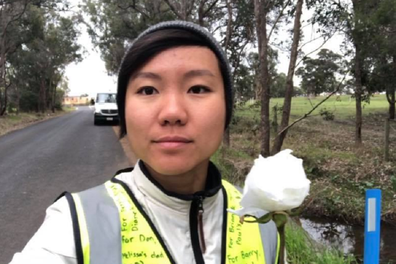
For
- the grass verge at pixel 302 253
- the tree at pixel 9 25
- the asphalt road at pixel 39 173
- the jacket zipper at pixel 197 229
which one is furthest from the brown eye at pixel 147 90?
the tree at pixel 9 25

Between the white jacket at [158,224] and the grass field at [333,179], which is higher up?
the white jacket at [158,224]

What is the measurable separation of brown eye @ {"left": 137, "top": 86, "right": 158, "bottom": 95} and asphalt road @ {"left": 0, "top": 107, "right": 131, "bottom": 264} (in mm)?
3930

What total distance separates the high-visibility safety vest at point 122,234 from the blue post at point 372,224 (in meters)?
1.07

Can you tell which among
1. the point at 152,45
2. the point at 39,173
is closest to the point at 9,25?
the point at 39,173

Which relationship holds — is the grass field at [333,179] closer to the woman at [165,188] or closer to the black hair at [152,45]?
the woman at [165,188]

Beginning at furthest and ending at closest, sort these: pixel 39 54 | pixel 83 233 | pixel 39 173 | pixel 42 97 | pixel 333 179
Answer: pixel 42 97, pixel 39 54, pixel 39 173, pixel 333 179, pixel 83 233

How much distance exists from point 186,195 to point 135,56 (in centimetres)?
44

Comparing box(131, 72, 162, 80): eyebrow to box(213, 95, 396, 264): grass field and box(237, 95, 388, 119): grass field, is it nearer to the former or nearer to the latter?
box(213, 95, 396, 264): grass field

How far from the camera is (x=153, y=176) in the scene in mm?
1218

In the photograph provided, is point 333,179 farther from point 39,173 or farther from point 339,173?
point 39,173

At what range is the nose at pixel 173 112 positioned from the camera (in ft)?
3.49

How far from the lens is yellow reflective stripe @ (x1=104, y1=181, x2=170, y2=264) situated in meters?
1.07

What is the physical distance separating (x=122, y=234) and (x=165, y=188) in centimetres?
20

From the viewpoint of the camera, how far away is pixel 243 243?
124 cm
